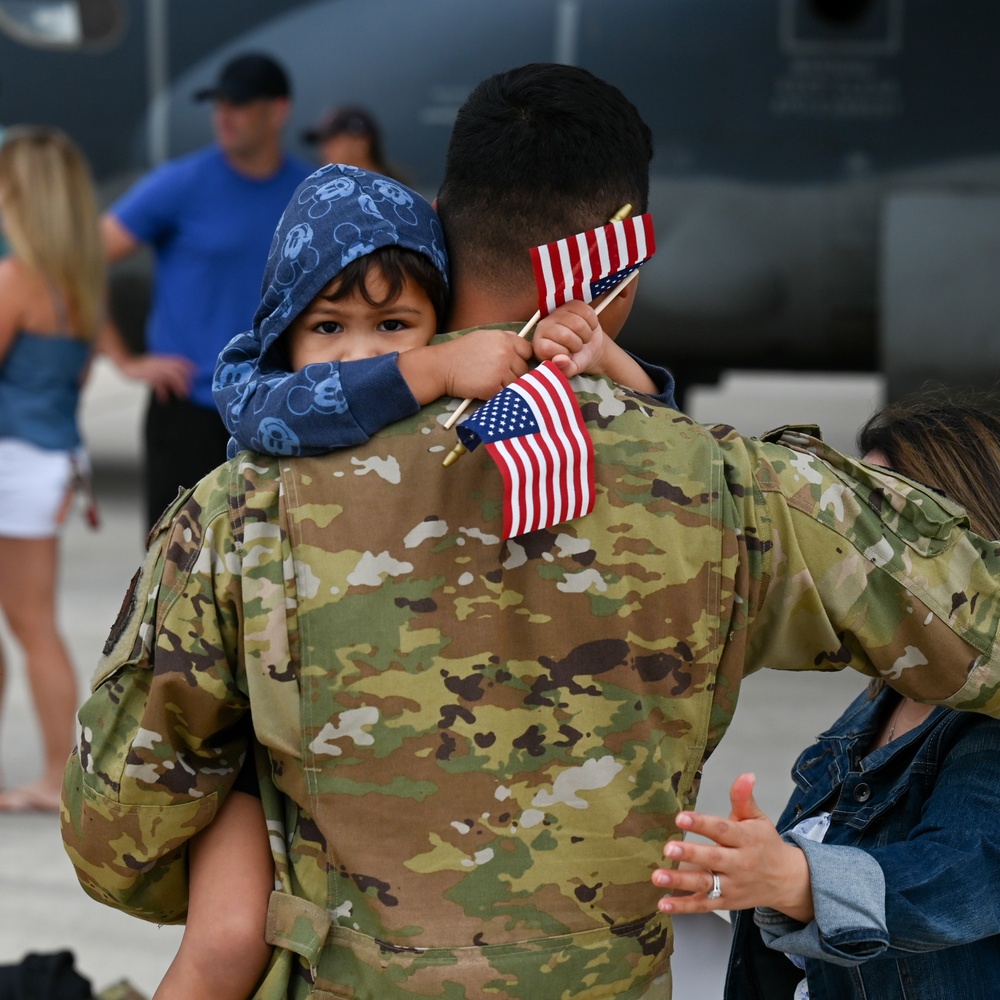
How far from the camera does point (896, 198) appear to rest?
7258 millimetres

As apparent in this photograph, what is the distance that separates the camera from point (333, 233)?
1620 millimetres

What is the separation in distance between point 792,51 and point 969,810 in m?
6.62

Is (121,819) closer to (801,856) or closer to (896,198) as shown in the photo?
(801,856)

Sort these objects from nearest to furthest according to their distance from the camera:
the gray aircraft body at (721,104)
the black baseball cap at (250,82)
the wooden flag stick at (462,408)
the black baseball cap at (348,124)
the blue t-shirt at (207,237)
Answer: the wooden flag stick at (462,408)
the black baseball cap at (250,82)
the blue t-shirt at (207,237)
the black baseball cap at (348,124)
the gray aircraft body at (721,104)

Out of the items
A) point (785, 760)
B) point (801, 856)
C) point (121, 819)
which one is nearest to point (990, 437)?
point (801, 856)

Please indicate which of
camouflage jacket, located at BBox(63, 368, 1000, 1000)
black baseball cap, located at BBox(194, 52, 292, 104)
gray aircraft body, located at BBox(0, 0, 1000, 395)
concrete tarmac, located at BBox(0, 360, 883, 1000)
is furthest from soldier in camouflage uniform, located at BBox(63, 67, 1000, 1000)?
gray aircraft body, located at BBox(0, 0, 1000, 395)

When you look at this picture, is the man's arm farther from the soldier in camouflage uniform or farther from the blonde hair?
the soldier in camouflage uniform

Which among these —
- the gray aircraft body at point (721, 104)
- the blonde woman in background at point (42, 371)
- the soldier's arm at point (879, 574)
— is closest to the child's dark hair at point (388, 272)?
the soldier's arm at point (879, 574)

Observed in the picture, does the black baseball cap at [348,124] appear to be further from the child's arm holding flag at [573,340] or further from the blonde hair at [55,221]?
the child's arm holding flag at [573,340]

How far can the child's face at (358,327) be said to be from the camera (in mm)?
1675

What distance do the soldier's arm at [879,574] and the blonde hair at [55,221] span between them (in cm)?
353

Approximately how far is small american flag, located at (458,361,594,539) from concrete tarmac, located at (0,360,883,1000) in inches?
36.9

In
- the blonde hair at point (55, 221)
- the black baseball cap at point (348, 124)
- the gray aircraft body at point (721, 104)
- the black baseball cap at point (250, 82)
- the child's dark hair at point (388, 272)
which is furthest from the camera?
the gray aircraft body at point (721, 104)

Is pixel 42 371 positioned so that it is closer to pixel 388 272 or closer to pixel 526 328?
pixel 388 272
